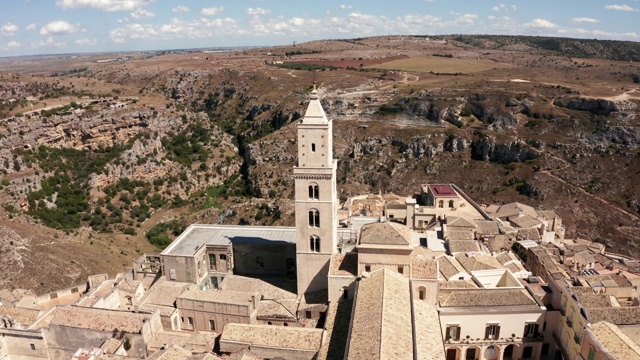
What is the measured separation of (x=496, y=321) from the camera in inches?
1205

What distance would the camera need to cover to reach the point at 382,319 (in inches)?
931

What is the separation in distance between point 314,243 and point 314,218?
2.11 m

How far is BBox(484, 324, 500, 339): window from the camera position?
101 feet

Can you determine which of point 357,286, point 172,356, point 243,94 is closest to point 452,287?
point 357,286

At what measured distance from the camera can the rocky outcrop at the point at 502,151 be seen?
265ft

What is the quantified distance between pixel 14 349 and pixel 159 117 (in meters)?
66.4

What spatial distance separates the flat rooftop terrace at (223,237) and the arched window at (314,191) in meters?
7.38

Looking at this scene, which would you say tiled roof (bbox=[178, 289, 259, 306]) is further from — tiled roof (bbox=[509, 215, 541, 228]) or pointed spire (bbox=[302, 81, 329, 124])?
tiled roof (bbox=[509, 215, 541, 228])

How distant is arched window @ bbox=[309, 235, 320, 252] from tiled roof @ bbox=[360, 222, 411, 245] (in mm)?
4109

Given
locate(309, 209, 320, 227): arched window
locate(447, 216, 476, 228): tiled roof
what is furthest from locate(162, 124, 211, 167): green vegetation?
locate(309, 209, 320, 227): arched window

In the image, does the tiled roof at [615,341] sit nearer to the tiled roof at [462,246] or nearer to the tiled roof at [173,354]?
the tiled roof at [462,246]

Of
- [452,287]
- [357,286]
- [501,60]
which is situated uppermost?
[501,60]

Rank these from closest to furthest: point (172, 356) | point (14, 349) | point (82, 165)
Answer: point (172, 356)
point (14, 349)
point (82, 165)

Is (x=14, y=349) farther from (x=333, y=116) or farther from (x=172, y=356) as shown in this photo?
(x=333, y=116)
